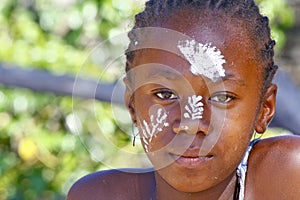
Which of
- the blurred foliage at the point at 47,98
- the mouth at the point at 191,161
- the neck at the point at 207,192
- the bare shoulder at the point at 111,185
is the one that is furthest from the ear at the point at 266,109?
the blurred foliage at the point at 47,98

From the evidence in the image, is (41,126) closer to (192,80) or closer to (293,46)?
(293,46)

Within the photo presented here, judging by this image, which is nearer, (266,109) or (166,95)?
(166,95)

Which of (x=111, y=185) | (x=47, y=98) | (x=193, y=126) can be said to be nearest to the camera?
(x=193, y=126)

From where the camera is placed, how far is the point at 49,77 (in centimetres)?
349

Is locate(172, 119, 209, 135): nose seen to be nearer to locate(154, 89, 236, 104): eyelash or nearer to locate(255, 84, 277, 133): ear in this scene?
locate(154, 89, 236, 104): eyelash

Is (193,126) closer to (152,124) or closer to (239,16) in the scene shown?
(152,124)

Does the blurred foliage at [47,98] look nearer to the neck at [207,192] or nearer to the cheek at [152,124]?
the neck at [207,192]

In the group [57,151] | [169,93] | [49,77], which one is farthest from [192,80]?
[57,151]

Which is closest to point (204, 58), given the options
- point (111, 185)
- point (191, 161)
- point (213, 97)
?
point (213, 97)

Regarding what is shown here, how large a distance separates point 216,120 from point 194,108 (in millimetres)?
63

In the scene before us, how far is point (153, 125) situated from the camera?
2076 mm

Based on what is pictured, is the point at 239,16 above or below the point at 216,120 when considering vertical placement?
above

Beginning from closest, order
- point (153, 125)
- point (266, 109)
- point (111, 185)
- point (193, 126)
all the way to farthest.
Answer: point (193, 126)
point (153, 125)
point (266, 109)
point (111, 185)

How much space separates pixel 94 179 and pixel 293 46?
3.20 m
